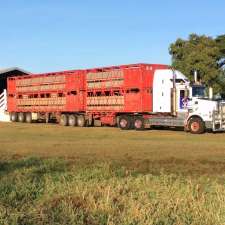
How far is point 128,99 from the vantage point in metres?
33.8

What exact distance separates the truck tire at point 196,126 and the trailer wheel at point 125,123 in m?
4.31

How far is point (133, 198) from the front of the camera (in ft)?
28.5

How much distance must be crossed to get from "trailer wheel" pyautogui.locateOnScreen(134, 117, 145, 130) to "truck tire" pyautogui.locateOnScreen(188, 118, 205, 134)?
3.39 m

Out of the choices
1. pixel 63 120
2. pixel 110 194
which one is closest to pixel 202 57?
pixel 63 120

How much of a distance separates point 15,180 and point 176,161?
271 inches

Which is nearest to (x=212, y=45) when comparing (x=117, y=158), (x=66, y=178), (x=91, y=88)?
(x=91, y=88)

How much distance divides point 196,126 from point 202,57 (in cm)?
2022

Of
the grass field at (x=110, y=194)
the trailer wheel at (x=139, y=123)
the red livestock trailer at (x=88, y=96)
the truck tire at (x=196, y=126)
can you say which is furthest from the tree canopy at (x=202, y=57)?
the grass field at (x=110, y=194)

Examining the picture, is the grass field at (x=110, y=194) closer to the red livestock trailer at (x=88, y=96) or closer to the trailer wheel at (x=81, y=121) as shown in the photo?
the red livestock trailer at (x=88, y=96)

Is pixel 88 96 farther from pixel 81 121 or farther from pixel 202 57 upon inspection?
pixel 202 57

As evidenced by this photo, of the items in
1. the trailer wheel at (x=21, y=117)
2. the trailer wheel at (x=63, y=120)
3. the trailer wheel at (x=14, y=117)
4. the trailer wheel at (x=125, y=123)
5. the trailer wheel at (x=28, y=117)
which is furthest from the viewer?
the trailer wheel at (x=14, y=117)

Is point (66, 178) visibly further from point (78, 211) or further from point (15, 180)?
point (78, 211)

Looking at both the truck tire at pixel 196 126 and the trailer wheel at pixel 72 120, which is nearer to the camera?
the truck tire at pixel 196 126

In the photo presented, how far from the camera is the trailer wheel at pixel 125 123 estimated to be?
1342 inches
